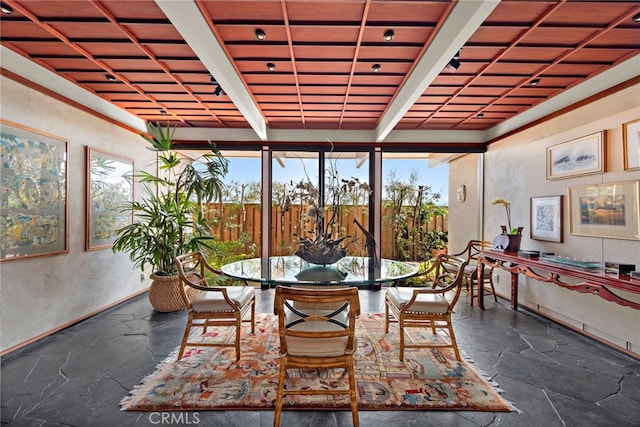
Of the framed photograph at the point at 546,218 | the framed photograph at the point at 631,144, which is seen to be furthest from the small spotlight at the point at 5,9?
the framed photograph at the point at 546,218

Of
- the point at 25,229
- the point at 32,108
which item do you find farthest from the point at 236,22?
the point at 25,229

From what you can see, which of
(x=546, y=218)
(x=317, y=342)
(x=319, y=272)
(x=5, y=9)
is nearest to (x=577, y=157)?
(x=546, y=218)

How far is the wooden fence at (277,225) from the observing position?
4746 mm

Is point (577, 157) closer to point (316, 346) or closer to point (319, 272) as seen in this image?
point (319, 272)

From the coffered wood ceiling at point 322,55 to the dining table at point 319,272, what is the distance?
5.85 feet

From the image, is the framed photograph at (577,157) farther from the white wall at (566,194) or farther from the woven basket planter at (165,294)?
the woven basket planter at (165,294)

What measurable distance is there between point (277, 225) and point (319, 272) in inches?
96.3

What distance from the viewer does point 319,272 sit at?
2441 millimetres

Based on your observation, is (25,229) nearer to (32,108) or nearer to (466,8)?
(32,108)

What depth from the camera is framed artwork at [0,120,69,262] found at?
2385 mm

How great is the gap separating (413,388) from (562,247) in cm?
268

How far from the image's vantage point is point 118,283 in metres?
3.77

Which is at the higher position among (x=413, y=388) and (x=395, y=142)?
(x=395, y=142)

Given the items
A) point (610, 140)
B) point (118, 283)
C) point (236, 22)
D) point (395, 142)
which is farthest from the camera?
point (395, 142)
